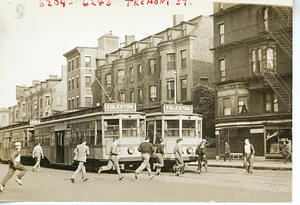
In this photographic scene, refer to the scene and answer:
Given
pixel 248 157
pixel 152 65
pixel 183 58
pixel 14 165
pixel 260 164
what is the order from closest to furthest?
pixel 14 165, pixel 260 164, pixel 248 157, pixel 183 58, pixel 152 65

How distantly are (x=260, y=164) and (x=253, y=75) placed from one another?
124 inches

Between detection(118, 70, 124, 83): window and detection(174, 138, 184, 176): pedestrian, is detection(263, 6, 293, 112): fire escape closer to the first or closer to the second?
detection(174, 138, 184, 176): pedestrian

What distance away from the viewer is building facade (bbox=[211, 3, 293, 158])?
14008 mm

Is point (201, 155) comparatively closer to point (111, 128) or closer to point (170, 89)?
point (170, 89)

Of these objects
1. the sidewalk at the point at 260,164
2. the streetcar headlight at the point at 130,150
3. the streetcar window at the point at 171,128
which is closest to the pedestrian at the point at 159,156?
the streetcar window at the point at 171,128

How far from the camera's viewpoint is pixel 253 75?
15664 mm

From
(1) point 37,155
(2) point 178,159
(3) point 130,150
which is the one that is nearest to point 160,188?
(2) point 178,159

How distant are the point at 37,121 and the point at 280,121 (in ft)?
32.1

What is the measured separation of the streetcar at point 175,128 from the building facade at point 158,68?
382 mm

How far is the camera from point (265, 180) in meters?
13.5

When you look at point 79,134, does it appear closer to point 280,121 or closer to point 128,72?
point 128,72

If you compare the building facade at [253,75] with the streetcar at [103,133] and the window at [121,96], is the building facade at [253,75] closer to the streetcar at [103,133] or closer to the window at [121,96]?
the streetcar at [103,133]

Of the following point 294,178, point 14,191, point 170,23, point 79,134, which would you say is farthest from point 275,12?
point 14,191

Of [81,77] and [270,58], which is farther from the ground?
[270,58]
